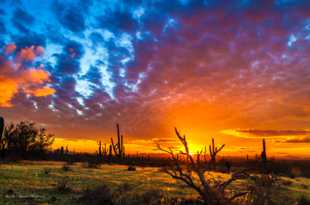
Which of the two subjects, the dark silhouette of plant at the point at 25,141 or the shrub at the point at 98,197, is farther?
the dark silhouette of plant at the point at 25,141

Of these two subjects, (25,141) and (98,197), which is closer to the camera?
(98,197)

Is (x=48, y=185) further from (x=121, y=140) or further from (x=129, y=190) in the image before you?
(x=121, y=140)

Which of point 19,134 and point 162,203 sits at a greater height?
point 19,134

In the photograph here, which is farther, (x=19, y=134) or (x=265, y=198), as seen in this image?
(x=19, y=134)

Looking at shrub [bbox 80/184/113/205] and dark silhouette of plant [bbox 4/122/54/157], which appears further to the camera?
dark silhouette of plant [bbox 4/122/54/157]

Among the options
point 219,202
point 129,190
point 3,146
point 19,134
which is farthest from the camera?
point 19,134

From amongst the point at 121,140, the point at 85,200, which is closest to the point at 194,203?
the point at 85,200

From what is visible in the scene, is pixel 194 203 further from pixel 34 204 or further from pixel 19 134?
pixel 19 134

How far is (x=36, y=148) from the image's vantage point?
48.2 metres

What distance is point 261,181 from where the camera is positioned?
11.0 metres

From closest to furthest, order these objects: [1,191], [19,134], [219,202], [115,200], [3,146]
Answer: [219,202] < [115,200] < [1,191] < [3,146] < [19,134]

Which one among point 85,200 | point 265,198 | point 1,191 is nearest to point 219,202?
point 265,198

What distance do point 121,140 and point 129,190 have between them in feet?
166

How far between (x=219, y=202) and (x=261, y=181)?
6.42 ft
